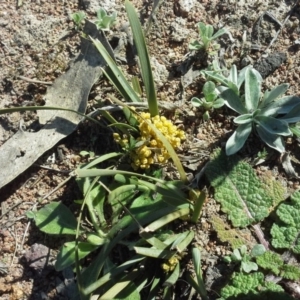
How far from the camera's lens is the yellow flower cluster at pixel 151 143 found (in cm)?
268

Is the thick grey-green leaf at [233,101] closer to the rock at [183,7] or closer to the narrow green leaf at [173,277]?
the rock at [183,7]

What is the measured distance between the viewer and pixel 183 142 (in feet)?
9.30

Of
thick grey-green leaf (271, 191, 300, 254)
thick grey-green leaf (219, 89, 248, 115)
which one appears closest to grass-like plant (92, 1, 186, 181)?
A: thick grey-green leaf (219, 89, 248, 115)

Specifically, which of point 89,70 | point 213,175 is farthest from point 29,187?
point 213,175

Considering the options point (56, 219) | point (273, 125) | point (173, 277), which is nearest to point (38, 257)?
point (56, 219)

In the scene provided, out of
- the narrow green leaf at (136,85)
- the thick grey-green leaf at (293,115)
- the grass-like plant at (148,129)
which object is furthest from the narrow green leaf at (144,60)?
the thick grey-green leaf at (293,115)

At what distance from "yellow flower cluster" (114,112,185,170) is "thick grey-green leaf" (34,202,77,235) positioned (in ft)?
1.37

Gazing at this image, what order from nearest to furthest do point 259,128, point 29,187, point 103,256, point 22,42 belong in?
Result: point 103,256, point 259,128, point 29,187, point 22,42

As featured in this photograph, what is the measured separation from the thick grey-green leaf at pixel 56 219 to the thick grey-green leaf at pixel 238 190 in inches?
28.6

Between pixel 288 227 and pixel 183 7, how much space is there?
137 cm

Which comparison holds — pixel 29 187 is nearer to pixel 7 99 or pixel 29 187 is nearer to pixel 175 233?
pixel 7 99

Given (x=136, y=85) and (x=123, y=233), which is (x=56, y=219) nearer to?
(x=123, y=233)

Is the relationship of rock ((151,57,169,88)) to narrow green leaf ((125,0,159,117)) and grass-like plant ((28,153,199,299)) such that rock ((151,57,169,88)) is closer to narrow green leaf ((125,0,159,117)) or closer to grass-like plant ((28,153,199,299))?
narrow green leaf ((125,0,159,117))

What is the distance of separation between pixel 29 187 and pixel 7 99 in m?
0.54
